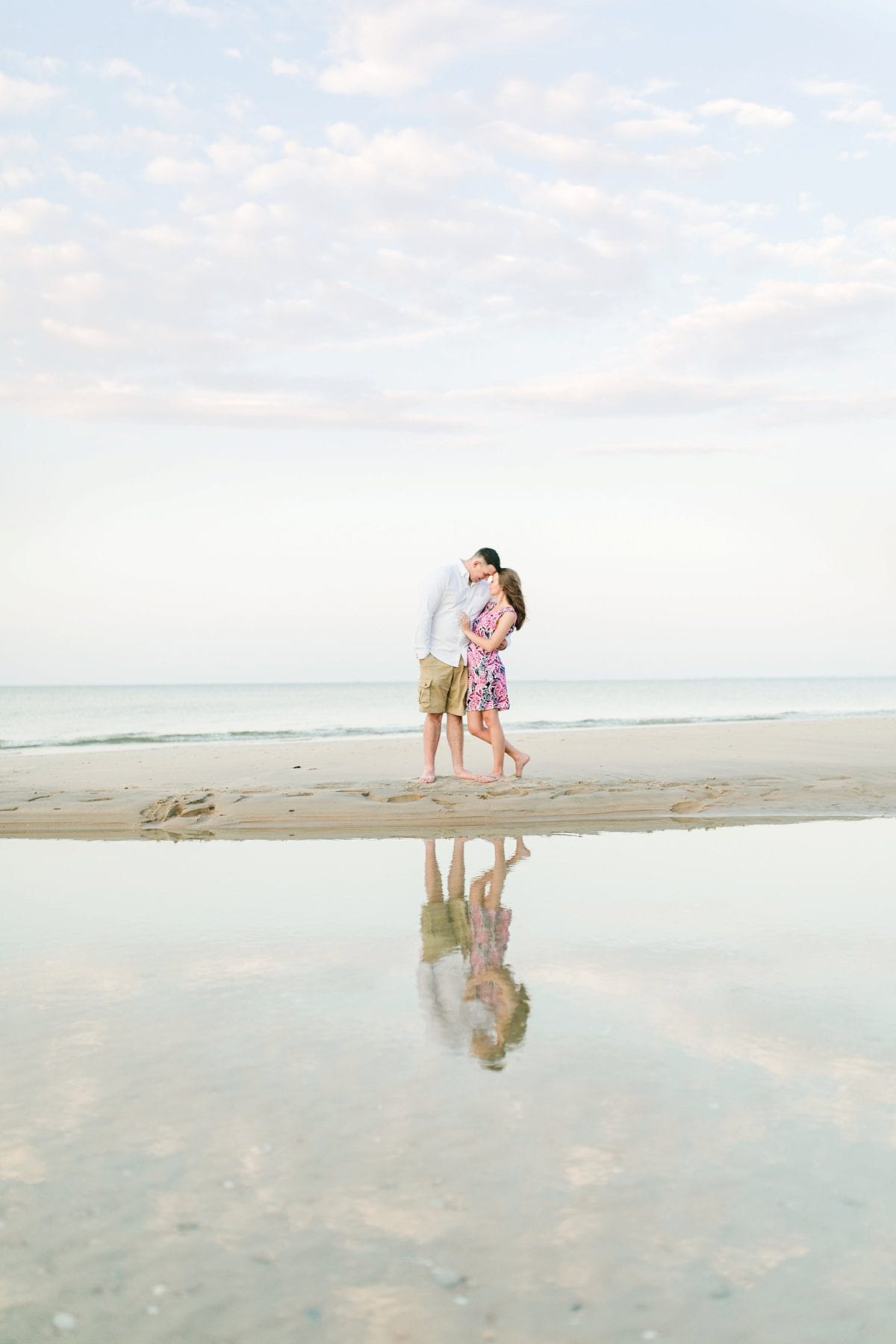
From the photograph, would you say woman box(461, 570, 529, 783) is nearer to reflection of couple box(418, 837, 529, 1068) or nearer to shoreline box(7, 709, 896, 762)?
reflection of couple box(418, 837, 529, 1068)

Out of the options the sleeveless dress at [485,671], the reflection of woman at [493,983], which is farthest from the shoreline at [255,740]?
the reflection of woman at [493,983]

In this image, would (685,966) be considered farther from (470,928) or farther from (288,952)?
(288,952)

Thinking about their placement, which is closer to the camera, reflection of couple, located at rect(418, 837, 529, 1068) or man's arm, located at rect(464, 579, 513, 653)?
reflection of couple, located at rect(418, 837, 529, 1068)

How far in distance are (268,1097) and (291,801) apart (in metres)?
5.47

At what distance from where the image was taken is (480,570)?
9.13m

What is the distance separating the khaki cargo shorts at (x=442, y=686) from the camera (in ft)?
30.1

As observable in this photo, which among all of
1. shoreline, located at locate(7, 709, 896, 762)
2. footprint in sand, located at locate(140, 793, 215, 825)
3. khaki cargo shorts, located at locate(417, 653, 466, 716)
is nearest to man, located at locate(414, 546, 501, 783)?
khaki cargo shorts, located at locate(417, 653, 466, 716)

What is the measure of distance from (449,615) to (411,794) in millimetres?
1730

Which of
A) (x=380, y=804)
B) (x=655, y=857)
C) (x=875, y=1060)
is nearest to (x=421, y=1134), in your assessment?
(x=875, y=1060)

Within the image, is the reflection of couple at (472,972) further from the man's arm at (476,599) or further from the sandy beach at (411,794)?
the man's arm at (476,599)

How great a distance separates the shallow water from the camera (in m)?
1.71

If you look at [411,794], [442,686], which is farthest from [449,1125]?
[442,686]

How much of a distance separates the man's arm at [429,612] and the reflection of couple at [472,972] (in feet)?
13.1

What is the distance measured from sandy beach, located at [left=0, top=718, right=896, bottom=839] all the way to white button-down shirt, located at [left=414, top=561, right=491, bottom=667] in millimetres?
1086
